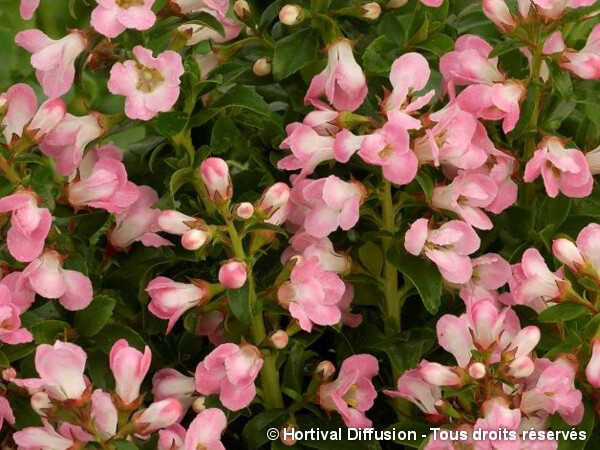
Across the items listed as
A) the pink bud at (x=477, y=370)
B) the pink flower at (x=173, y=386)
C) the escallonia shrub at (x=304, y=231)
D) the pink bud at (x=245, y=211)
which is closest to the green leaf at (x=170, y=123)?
the escallonia shrub at (x=304, y=231)

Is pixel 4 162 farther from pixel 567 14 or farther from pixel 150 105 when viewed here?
pixel 567 14

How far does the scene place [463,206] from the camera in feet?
3.01

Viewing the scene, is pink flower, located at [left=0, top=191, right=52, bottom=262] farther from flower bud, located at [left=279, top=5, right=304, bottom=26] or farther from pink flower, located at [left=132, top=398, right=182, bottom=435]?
flower bud, located at [left=279, top=5, right=304, bottom=26]

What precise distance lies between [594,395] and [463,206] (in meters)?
0.19

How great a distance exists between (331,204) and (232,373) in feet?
0.52

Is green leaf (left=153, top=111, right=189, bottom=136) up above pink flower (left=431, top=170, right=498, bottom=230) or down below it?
above

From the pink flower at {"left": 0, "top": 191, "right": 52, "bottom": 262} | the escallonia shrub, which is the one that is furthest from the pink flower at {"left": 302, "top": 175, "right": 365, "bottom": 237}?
the pink flower at {"left": 0, "top": 191, "right": 52, "bottom": 262}

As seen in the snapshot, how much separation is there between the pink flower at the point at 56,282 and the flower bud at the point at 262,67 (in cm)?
26

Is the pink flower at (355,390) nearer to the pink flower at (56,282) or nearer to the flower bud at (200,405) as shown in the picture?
the flower bud at (200,405)

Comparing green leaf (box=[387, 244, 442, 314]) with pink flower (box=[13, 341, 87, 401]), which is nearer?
pink flower (box=[13, 341, 87, 401])

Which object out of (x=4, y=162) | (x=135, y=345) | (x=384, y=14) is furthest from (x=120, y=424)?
(x=384, y=14)

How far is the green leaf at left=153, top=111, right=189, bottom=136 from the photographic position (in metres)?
0.89

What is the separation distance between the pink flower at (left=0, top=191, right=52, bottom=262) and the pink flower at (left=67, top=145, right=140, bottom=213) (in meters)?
0.06

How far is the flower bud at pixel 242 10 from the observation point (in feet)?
3.22
